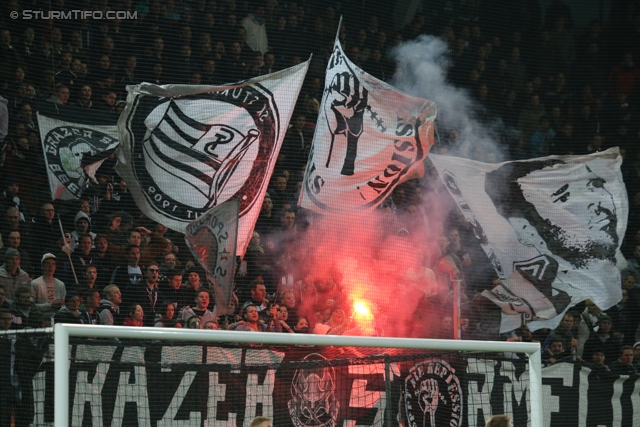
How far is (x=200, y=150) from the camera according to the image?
26.8ft

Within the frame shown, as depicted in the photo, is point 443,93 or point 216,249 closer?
point 216,249

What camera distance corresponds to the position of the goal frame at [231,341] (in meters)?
3.78

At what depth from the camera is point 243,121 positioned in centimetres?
826

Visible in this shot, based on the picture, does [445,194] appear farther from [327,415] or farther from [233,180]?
[327,415]

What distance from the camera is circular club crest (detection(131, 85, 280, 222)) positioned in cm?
801

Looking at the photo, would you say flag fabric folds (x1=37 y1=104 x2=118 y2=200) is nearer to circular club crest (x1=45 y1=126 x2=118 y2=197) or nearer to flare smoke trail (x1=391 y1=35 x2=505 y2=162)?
circular club crest (x1=45 y1=126 x2=118 y2=197)

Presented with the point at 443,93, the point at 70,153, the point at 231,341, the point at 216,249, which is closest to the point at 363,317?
the point at 216,249

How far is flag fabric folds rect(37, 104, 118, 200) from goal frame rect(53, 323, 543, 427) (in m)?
3.47

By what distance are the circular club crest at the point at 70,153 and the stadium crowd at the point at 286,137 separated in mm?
141

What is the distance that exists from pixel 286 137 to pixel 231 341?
5156 mm

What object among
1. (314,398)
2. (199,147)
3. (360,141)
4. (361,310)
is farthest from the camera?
(360,141)
